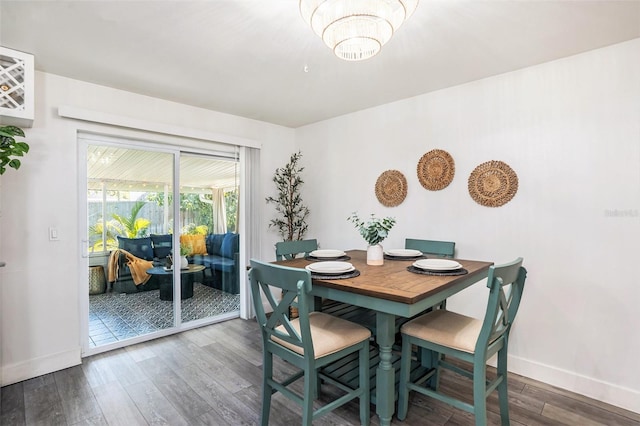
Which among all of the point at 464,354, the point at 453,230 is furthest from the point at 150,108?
the point at 464,354

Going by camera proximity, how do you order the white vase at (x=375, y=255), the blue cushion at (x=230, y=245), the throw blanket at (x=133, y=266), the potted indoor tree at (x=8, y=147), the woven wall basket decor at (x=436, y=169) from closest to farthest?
the potted indoor tree at (x=8, y=147), the white vase at (x=375, y=255), the woven wall basket decor at (x=436, y=169), the throw blanket at (x=133, y=266), the blue cushion at (x=230, y=245)

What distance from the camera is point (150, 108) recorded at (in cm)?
318

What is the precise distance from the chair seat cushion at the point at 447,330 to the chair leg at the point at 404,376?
88 mm

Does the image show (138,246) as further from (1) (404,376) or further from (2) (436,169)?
(2) (436,169)

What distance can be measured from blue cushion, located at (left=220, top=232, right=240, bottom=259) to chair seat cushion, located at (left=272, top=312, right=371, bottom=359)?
212 centimetres

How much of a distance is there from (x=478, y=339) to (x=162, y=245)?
3089 mm

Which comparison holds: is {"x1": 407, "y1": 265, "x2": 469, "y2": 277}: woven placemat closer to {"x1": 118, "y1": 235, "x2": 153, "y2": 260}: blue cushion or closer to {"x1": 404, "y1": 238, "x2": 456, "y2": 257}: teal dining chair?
{"x1": 404, "y1": 238, "x2": 456, "y2": 257}: teal dining chair

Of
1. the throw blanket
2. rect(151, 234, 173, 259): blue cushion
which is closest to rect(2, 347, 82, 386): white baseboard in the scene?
the throw blanket

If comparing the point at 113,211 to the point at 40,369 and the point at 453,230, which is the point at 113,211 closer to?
the point at 40,369

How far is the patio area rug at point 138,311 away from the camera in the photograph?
3.01 m

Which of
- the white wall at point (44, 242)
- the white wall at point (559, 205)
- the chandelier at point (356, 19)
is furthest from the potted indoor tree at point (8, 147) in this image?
the white wall at point (559, 205)

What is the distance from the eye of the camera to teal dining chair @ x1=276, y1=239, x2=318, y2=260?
2828mm

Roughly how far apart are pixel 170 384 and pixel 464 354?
212 cm

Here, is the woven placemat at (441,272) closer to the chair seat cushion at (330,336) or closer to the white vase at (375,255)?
the white vase at (375,255)
